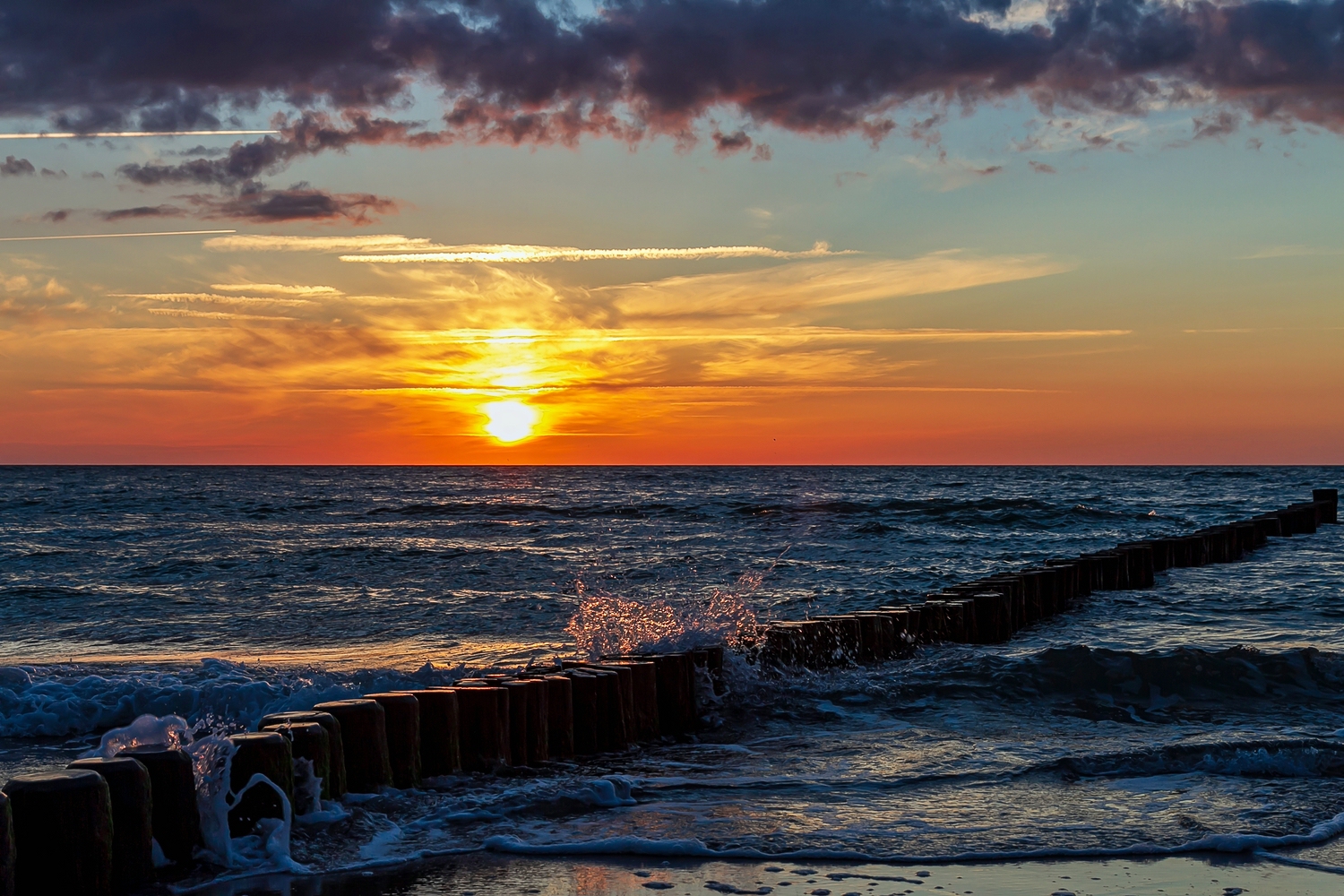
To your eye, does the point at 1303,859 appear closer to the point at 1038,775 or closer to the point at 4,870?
the point at 1038,775

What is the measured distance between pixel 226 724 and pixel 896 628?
5.64 metres

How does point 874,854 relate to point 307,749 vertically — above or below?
below

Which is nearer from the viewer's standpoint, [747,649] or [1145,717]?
[1145,717]

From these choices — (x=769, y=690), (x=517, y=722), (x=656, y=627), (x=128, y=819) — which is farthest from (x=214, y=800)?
(x=656, y=627)

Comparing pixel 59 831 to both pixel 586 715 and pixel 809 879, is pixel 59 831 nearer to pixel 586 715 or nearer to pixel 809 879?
pixel 809 879

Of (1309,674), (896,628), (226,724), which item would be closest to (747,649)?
(896,628)

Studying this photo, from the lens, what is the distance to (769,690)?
855 centimetres

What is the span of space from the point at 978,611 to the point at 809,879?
7378mm

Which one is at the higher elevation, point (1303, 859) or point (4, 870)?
point (4, 870)

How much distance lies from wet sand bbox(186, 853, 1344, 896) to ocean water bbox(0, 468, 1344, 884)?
0.49 feet

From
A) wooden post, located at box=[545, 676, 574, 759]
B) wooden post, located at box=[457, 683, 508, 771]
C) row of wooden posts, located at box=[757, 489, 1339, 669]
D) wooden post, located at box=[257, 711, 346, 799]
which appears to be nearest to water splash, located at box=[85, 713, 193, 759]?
wooden post, located at box=[257, 711, 346, 799]

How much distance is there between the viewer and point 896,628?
10.1 metres

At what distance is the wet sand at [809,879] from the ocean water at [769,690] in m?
0.15

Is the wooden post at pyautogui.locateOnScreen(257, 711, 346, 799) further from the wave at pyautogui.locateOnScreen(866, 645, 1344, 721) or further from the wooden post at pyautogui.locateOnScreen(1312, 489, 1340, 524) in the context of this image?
the wooden post at pyautogui.locateOnScreen(1312, 489, 1340, 524)
